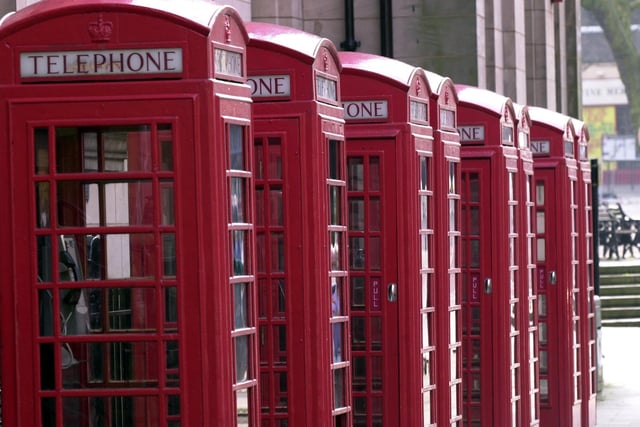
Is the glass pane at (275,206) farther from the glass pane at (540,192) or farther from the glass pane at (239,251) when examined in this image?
the glass pane at (540,192)

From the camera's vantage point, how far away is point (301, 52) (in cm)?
773

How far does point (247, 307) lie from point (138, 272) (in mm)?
488

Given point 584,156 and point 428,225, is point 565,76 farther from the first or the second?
point 428,225

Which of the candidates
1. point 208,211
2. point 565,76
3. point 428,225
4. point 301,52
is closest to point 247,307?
point 208,211

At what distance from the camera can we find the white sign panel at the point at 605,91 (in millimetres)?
85750

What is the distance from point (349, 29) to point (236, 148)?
10579 millimetres

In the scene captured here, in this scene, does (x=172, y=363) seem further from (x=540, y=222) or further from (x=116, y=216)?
(x=540, y=222)

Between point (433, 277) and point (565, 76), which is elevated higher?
point (565, 76)

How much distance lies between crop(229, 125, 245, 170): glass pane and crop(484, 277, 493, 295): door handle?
16.4ft

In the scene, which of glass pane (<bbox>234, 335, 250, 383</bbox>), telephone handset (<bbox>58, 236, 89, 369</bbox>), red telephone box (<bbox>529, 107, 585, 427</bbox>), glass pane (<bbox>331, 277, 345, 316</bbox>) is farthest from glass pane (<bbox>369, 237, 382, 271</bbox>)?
red telephone box (<bbox>529, 107, 585, 427</bbox>)

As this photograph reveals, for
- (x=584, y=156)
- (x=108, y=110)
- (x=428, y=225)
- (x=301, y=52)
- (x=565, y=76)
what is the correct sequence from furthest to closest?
(x=565, y=76)
(x=584, y=156)
(x=428, y=225)
(x=301, y=52)
(x=108, y=110)

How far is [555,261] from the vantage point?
13742 mm

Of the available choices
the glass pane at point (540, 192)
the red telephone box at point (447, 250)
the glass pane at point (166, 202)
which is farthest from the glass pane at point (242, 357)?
the glass pane at point (540, 192)

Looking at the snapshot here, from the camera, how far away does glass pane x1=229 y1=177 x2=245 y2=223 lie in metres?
6.61
